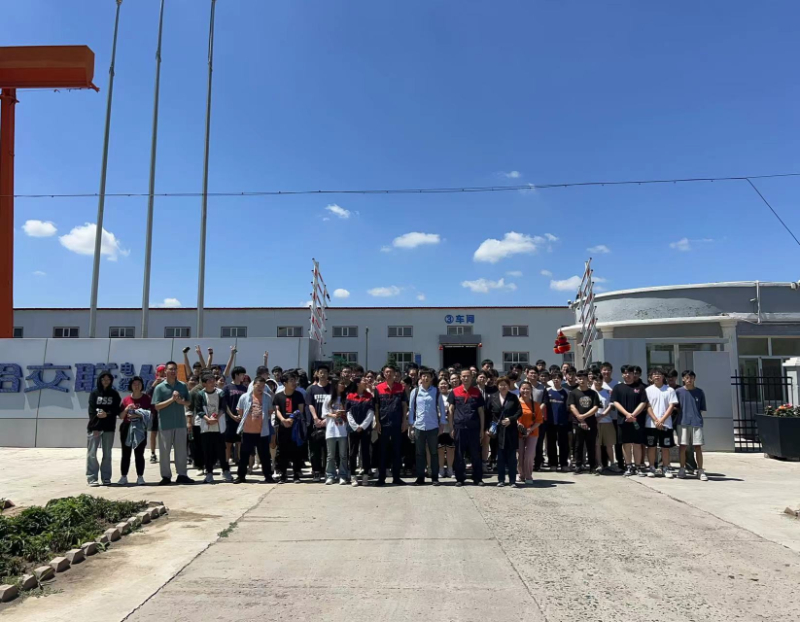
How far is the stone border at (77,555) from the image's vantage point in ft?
14.0

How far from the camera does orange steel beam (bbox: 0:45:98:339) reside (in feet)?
57.9

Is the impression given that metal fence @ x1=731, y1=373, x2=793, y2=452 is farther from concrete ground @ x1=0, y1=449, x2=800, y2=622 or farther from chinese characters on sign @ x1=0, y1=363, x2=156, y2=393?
chinese characters on sign @ x1=0, y1=363, x2=156, y2=393

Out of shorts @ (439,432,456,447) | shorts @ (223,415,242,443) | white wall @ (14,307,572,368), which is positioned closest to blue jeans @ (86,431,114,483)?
shorts @ (223,415,242,443)

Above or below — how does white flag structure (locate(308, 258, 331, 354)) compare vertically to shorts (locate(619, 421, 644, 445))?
above

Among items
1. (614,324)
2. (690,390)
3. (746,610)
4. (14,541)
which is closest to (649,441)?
(690,390)

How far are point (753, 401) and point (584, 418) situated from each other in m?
6.34

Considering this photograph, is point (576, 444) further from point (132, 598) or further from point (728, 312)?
point (728, 312)

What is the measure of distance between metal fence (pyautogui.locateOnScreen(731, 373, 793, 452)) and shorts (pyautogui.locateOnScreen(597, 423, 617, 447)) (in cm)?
454

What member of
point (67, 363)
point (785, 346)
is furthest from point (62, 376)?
point (785, 346)

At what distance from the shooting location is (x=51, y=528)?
5.68m

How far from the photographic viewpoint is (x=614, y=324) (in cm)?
2006

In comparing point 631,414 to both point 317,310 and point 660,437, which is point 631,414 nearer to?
point 660,437

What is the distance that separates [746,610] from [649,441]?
624 cm

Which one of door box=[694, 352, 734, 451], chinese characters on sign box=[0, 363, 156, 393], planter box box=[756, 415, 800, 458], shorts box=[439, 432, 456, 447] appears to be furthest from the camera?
chinese characters on sign box=[0, 363, 156, 393]
